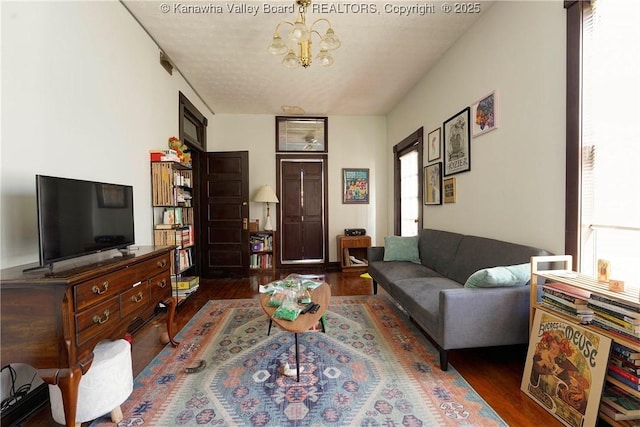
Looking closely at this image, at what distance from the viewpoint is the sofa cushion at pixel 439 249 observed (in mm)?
2753

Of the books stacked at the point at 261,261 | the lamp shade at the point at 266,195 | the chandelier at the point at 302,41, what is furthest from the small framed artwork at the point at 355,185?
the chandelier at the point at 302,41

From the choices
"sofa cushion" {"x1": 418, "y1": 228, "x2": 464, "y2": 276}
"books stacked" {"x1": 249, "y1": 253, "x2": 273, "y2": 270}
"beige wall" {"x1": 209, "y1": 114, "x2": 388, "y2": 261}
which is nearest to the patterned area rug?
"sofa cushion" {"x1": 418, "y1": 228, "x2": 464, "y2": 276}

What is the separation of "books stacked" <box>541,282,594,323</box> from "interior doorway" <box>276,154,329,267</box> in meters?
3.65

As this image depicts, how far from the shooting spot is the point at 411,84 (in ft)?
12.6

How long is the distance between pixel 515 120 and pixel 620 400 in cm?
189

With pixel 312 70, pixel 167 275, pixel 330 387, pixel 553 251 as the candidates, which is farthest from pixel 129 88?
pixel 553 251

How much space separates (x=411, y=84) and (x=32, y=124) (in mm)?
4033

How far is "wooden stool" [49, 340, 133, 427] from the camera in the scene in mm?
1297

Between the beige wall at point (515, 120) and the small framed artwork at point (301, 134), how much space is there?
2.41 m

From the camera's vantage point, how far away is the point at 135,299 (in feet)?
5.35

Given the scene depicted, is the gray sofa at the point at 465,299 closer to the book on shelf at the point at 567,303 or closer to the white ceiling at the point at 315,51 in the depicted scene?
the book on shelf at the point at 567,303

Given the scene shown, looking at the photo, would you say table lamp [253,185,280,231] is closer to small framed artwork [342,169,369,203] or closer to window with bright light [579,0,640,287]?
small framed artwork [342,169,369,203]

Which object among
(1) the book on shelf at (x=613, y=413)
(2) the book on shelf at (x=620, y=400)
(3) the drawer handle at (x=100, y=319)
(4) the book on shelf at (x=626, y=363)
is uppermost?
(3) the drawer handle at (x=100, y=319)

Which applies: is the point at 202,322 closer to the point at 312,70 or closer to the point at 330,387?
the point at 330,387
